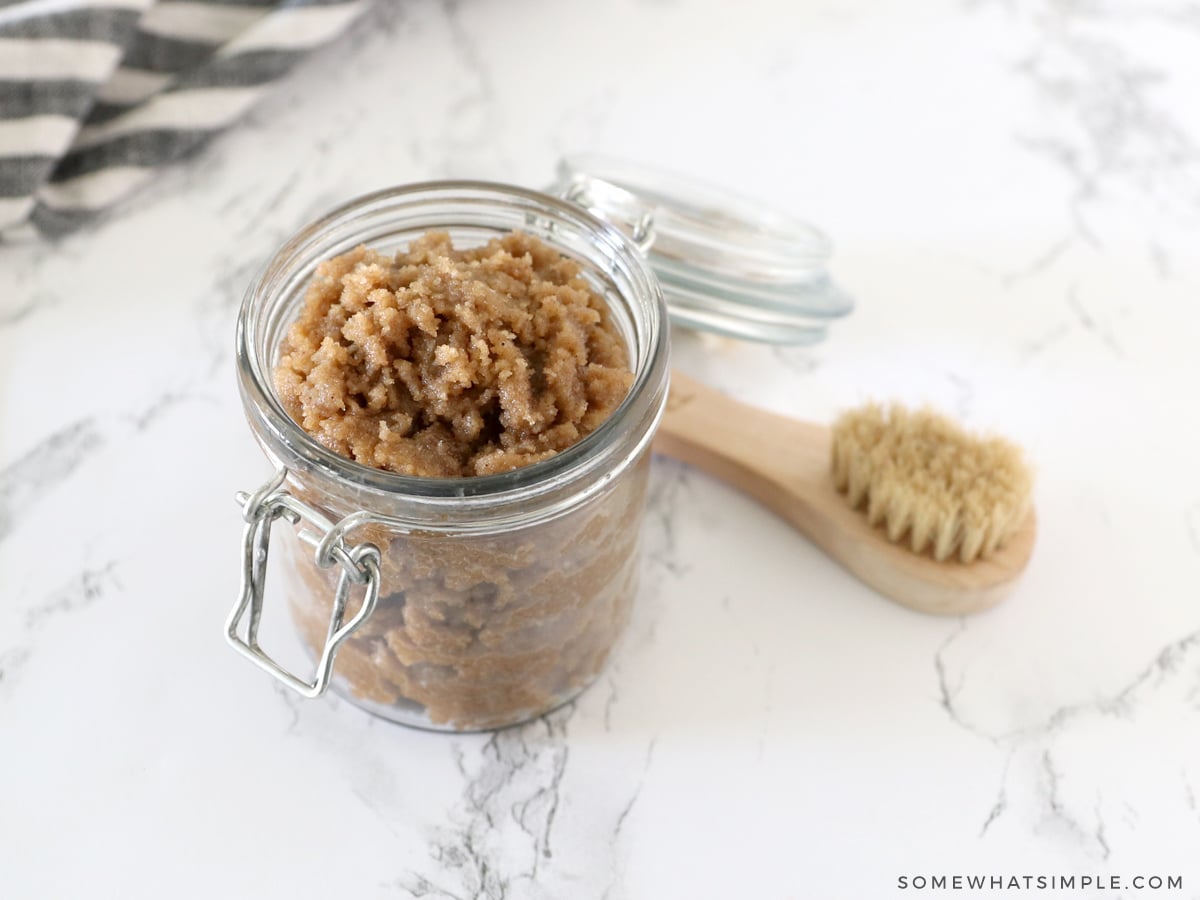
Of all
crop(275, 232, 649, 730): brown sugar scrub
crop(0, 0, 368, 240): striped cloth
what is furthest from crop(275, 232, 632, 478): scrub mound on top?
crop(0, 0, 368, 240): striped cloth

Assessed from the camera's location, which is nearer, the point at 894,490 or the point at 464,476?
the point at 464,476

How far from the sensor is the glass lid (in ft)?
3.25

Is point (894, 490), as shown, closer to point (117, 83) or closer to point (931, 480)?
point (931, 480)

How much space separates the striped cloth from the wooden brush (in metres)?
0.58

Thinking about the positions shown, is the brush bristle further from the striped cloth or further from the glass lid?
the striped cloth

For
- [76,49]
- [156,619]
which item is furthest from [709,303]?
[76,49]

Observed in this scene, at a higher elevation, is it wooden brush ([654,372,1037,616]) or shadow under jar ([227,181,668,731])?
shadow under jar ([227,181,668,731])

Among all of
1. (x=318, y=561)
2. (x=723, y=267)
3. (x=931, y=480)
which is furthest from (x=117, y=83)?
(x=931, y=480)

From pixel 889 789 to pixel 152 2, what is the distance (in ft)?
3.33

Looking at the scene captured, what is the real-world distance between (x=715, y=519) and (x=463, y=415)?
1.17ft

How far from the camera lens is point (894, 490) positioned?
940 mm

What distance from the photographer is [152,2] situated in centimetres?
123

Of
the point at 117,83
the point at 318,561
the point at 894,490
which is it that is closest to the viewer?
the point at 318,561

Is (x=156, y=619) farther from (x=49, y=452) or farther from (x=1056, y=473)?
(x=1056, y=473)
